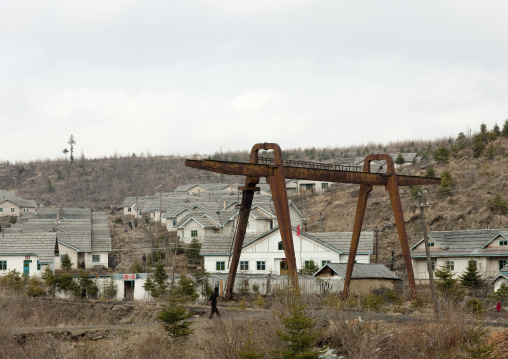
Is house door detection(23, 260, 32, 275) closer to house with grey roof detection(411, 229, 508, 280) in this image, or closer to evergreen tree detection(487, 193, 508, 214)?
house with grey roof detection(411, 229, 508, 280)

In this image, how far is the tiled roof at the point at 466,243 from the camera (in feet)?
111

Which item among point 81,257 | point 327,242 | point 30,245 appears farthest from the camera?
point 81,257

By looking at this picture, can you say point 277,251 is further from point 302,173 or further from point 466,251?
point 302,173

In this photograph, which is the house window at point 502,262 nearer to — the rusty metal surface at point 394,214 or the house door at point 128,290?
the rusty metal surface at point 394,214

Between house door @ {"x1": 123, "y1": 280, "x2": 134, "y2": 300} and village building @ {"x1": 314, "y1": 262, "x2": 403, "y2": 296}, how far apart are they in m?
9.32

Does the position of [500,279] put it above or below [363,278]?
below

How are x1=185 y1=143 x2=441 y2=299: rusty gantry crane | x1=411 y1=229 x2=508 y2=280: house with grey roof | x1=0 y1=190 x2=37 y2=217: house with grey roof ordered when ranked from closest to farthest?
x1=185 y1=143 x2=441 y2=299: rusty gantry crane → x1=411 y1=229 x2=508 y2=280: house with grey roof → x1=0 y1=190 x2=37 y2=217: house with grey roof

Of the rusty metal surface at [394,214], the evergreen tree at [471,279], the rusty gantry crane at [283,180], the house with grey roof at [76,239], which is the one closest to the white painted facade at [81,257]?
the house with grey roof at [76,239]

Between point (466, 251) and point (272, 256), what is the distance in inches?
427

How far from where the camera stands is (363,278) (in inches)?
1117

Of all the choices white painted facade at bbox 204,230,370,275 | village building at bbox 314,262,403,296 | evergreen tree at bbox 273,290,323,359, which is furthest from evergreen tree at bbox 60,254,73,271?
evergreen tree at bbox 273,290,323,359

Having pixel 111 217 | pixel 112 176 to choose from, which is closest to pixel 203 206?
pixel 111 217

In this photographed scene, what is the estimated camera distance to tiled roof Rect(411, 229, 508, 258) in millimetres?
33688

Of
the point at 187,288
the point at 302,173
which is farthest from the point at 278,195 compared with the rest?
the point at 187,288
